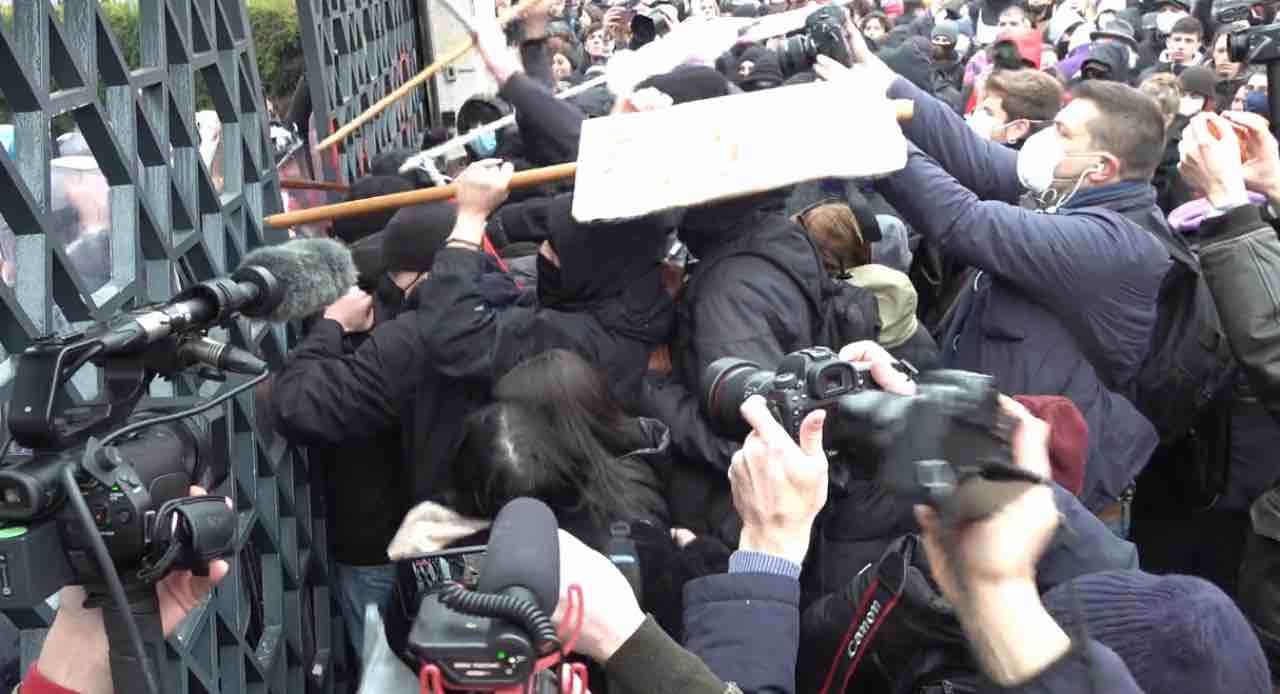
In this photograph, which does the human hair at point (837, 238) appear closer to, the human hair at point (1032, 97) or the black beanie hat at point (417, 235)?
the black beanie hat at point (417, 235)

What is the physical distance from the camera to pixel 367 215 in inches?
156

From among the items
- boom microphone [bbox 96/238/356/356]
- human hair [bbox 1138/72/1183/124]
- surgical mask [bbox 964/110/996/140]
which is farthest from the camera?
human hair [bbox 1138/72/1183/124]

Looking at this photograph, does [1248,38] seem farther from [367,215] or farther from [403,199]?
[367,215]

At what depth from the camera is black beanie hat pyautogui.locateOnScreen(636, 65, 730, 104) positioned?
10.7 feet

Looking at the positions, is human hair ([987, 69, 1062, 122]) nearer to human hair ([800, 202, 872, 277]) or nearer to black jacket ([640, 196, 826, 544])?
human hair ([800, 202, 872, 277])

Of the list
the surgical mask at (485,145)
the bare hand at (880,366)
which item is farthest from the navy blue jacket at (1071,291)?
the surgical mask at (485,145)

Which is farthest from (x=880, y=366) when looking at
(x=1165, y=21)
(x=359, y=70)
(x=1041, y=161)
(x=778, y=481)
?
(x=1165, y=21)

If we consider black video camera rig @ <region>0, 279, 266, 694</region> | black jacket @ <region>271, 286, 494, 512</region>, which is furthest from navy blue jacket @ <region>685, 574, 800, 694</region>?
black jacket @ <region>271, 286, 494, 512</region>

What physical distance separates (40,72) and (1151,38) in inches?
386

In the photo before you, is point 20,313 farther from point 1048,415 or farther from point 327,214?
point 1048,415

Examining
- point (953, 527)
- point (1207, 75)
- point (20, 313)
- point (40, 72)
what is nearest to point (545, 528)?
point (953, 527)

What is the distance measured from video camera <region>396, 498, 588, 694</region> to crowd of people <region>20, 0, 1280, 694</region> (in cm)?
18

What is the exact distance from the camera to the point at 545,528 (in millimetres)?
1347

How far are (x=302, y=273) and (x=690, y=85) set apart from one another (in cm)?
144
